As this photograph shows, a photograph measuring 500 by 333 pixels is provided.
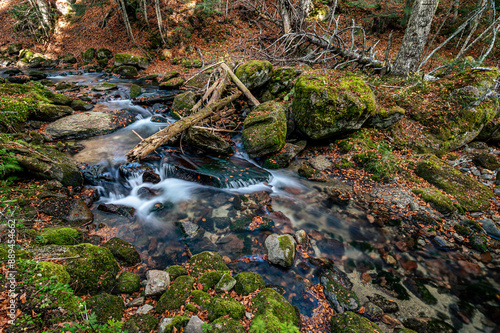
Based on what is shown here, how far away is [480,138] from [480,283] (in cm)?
618

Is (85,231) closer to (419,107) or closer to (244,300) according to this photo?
(244,300)

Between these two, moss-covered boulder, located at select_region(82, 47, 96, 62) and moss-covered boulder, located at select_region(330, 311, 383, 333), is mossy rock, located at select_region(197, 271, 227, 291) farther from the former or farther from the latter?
moss-covered boulder, located at select_region(82, 47, 96, 62)

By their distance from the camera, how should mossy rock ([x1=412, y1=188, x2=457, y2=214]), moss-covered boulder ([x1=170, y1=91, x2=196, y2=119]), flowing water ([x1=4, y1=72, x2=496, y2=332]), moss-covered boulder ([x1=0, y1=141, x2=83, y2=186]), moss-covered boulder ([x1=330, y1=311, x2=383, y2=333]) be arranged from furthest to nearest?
moss-covered boulder ([x1=170, y1=91, x2=196, y2=119]), mossy rock ([x1=412, y1=188, x2=457, y2=214]), moss-covered boulder ([x1=0, y1=141, x2=83, y2=186]), flowing water ([x1=4, y1=72, x2=496, y2=332]), moss-covered boulder ([x1=330, y1=311, x2=383, y2=333])

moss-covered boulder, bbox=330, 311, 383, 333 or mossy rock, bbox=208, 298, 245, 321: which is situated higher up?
mossy rock, bbox=208, 298, 245, 321

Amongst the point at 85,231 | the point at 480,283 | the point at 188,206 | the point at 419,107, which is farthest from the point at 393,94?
the point at 85,231

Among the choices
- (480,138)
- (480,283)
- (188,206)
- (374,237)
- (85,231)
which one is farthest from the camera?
(480,138)

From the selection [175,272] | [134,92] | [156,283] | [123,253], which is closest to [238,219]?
[175,272]

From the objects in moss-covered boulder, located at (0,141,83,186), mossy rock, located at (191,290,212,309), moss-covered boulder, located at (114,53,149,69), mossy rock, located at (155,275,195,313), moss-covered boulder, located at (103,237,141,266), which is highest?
moss-covered boulder, located at (114,53,149,69)

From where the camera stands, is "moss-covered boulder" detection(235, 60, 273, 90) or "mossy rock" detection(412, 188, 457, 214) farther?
"moss-covered boulder" detection(235, 60, 273, 90)

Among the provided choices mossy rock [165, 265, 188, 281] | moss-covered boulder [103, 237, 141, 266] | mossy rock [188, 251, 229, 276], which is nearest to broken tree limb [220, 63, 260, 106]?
mossy rock [188, 251, 229, 276]

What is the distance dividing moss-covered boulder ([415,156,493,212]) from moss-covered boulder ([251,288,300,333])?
5.56m

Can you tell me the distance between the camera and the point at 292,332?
2324 millimetres

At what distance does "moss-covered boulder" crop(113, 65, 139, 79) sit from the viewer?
15.5 m

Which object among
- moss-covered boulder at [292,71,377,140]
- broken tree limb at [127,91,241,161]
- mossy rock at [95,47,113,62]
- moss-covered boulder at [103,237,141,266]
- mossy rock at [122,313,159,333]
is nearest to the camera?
mossy rock at [122,313,159,333]
